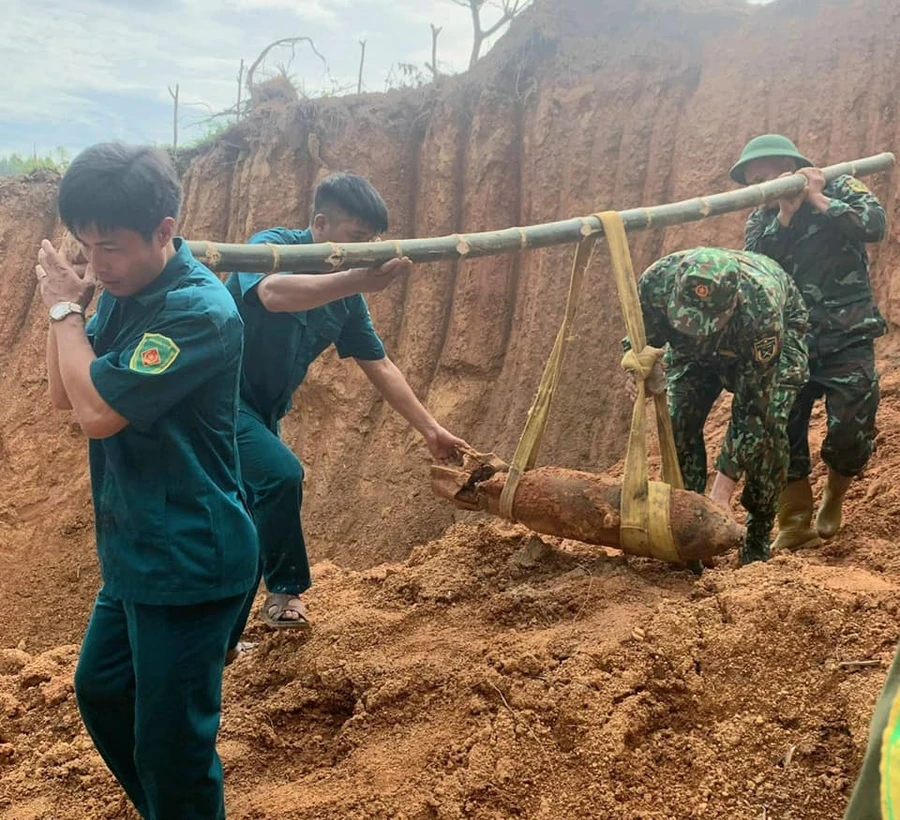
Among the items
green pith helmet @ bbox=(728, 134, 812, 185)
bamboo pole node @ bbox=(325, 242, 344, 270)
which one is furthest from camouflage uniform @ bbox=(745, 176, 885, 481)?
bamboo pole node @ bbox=(325, 242, 344, 270)

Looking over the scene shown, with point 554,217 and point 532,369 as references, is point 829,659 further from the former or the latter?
point 554,217

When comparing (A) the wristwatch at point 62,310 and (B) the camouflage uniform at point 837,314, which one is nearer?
(A) the wristwatch at point 62,310

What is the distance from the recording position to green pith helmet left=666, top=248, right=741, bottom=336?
285 centimetres

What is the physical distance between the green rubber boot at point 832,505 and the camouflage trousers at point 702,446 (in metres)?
0.66

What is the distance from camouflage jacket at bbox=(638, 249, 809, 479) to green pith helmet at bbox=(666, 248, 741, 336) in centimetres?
4

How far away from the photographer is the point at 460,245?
282 cm

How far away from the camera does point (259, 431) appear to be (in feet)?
9.39

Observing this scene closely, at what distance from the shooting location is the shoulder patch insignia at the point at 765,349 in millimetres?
2910

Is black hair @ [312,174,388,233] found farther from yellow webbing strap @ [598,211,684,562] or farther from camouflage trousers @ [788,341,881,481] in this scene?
camouflage trousers @ [788,341,881,481]

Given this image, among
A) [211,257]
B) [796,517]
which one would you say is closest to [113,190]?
[211,257]

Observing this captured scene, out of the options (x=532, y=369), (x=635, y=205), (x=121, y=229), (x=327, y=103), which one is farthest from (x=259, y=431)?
(x=327, y=103)

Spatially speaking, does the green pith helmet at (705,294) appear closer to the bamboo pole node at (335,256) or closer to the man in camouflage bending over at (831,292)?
the man in camouflage bending over at (831,292)

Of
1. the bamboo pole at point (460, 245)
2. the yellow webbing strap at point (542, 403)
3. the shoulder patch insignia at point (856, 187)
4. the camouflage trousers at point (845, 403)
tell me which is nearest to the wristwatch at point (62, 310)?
the bamboo pole at point (460, 245)

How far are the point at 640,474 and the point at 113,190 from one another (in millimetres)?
1791
